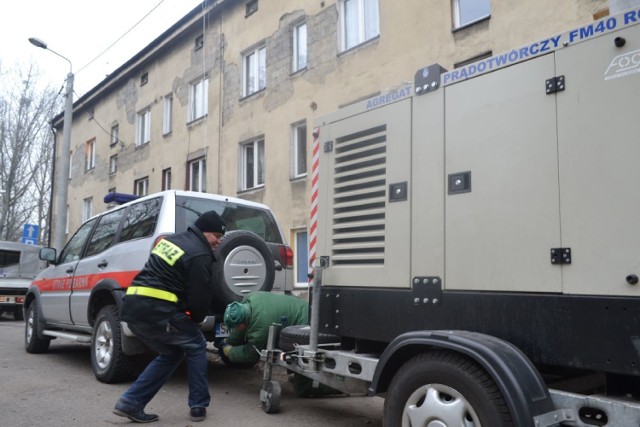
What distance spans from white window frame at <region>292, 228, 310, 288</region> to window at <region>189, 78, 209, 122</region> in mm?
6125

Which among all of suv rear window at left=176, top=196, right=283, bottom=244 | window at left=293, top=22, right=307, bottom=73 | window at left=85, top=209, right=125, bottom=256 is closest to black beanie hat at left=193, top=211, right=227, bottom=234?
suv rear window at left=176, top=196, right=283, bottom=244

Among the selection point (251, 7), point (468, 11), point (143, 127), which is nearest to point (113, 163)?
point (143, 127)

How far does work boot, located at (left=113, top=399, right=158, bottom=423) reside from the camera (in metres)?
4.56

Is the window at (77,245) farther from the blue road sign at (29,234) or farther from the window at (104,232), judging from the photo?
the blue road sign at (29,234)

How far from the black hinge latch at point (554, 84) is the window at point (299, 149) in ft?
35.4

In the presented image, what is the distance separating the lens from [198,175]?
18234 mm

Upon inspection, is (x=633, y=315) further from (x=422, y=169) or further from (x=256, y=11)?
(x=256, y=11)

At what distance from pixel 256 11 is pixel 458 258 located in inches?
549

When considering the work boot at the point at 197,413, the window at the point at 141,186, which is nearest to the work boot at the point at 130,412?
the work boot at the point at 197,413

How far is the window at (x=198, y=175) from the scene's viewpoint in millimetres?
17859

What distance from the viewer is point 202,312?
15.6 feet

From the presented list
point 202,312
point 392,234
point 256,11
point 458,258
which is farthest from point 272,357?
point 256,11

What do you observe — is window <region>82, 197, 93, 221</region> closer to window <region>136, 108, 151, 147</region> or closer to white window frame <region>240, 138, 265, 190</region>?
window <region>136, 108, 151, 147</region>

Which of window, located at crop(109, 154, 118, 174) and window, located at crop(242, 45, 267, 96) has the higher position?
window, located at crop(242, 45, 267, 96)
